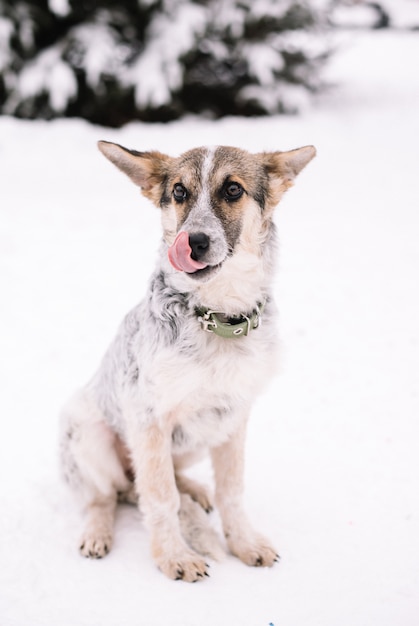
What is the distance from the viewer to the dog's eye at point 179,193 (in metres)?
2.91

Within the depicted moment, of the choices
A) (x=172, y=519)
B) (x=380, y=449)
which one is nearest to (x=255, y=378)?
(x=172, y=519)

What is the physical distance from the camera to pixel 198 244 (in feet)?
8.59

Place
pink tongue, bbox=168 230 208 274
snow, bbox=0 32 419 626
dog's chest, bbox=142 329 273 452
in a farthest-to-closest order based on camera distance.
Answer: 1. snow, bbox=0 32 419 626
2. dog's chest, bbox=142 329 273 452
3. pink tongue, bbox=168 230 208 274

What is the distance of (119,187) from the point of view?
818 centimetres

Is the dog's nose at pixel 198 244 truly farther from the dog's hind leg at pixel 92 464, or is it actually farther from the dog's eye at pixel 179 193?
the dog's hind leg at pixel 92 464

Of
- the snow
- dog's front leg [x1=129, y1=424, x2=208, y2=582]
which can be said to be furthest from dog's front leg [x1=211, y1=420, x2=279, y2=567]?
dog's front leg [x1=129, y1=424, x2=208, y2=582]

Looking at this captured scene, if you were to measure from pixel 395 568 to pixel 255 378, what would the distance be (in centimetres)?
125

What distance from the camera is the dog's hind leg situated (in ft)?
10.6

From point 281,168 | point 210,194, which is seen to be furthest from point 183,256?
point 281,168

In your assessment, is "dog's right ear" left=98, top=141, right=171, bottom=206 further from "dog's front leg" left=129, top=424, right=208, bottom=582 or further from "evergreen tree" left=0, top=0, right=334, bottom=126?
"evergreen tree" left=0, top=0, right=334, bottom=126

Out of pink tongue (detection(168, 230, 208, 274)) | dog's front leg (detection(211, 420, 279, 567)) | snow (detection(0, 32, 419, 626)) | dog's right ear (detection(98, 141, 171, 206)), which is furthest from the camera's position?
dog's front leg (detection(211, 420, 279, 567))

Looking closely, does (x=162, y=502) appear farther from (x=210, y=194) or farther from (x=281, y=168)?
(x=281, y=168)

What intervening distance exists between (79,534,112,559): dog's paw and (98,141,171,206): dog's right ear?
1832 millimetres

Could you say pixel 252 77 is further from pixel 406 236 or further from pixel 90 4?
pixel 406 236
